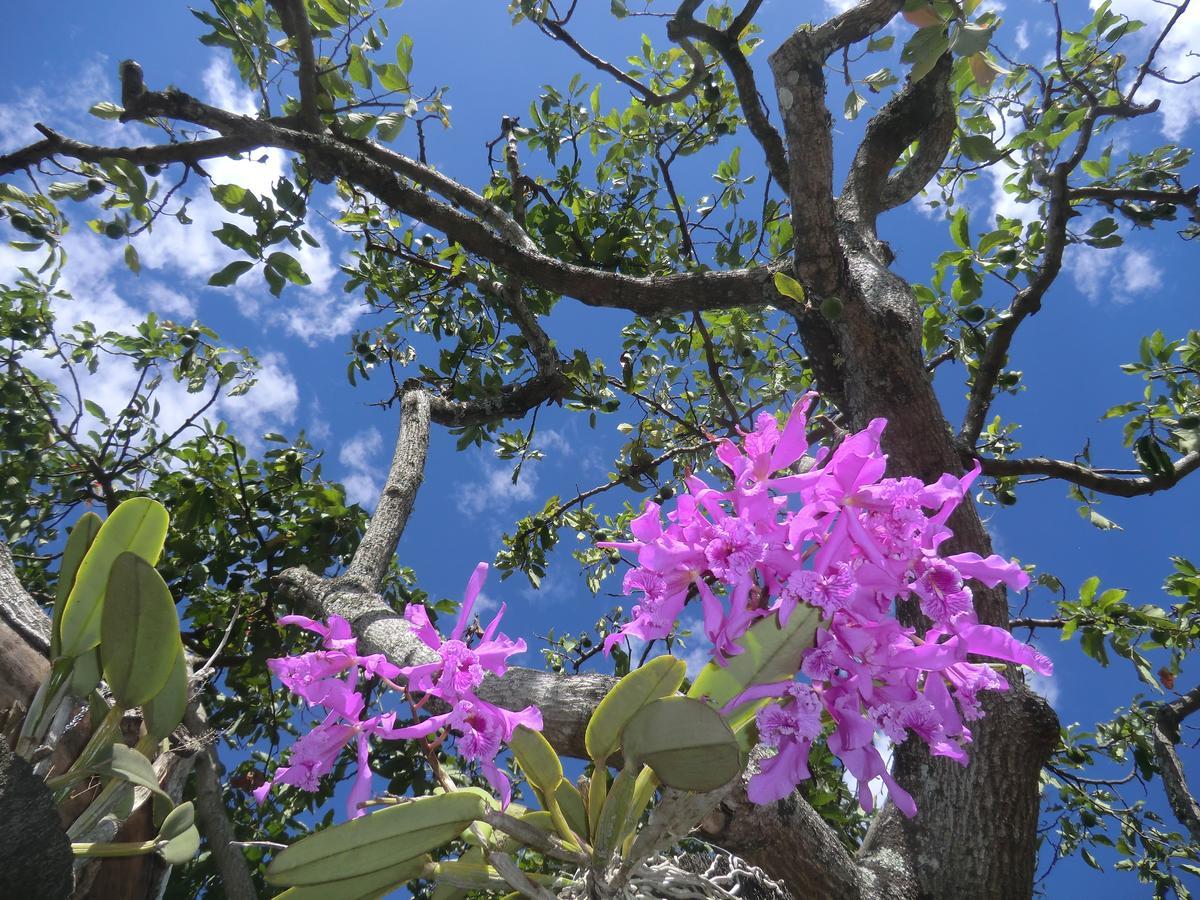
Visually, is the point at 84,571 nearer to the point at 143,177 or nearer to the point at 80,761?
the point at 80,761

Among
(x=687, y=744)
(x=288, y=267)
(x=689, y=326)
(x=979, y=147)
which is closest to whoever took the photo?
(x=687, y=744)

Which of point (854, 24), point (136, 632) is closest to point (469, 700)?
point (136, 632)

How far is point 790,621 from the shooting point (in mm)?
575

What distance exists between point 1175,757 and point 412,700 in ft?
7.97

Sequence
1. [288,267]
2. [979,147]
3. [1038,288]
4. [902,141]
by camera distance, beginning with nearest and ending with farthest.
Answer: [979,147], [288,267], [1038,288], [902,141]

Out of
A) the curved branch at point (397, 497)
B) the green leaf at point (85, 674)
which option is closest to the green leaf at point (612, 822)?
the green leaf at point (85, 674)

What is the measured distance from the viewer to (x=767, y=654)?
577 millimetres

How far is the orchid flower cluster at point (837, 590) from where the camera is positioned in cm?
57

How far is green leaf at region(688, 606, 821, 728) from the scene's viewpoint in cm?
57


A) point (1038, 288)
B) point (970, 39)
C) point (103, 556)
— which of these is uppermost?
point (1038, 288)

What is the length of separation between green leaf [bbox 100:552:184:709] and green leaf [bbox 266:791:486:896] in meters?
0.21

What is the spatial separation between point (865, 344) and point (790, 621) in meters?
1.17

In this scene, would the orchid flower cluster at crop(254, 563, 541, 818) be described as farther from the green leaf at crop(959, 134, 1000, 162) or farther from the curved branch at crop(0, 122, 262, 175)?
the curved branch at crop(0, 122, 262, 175)

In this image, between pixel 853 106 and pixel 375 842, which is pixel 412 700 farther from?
pixel 853 106
